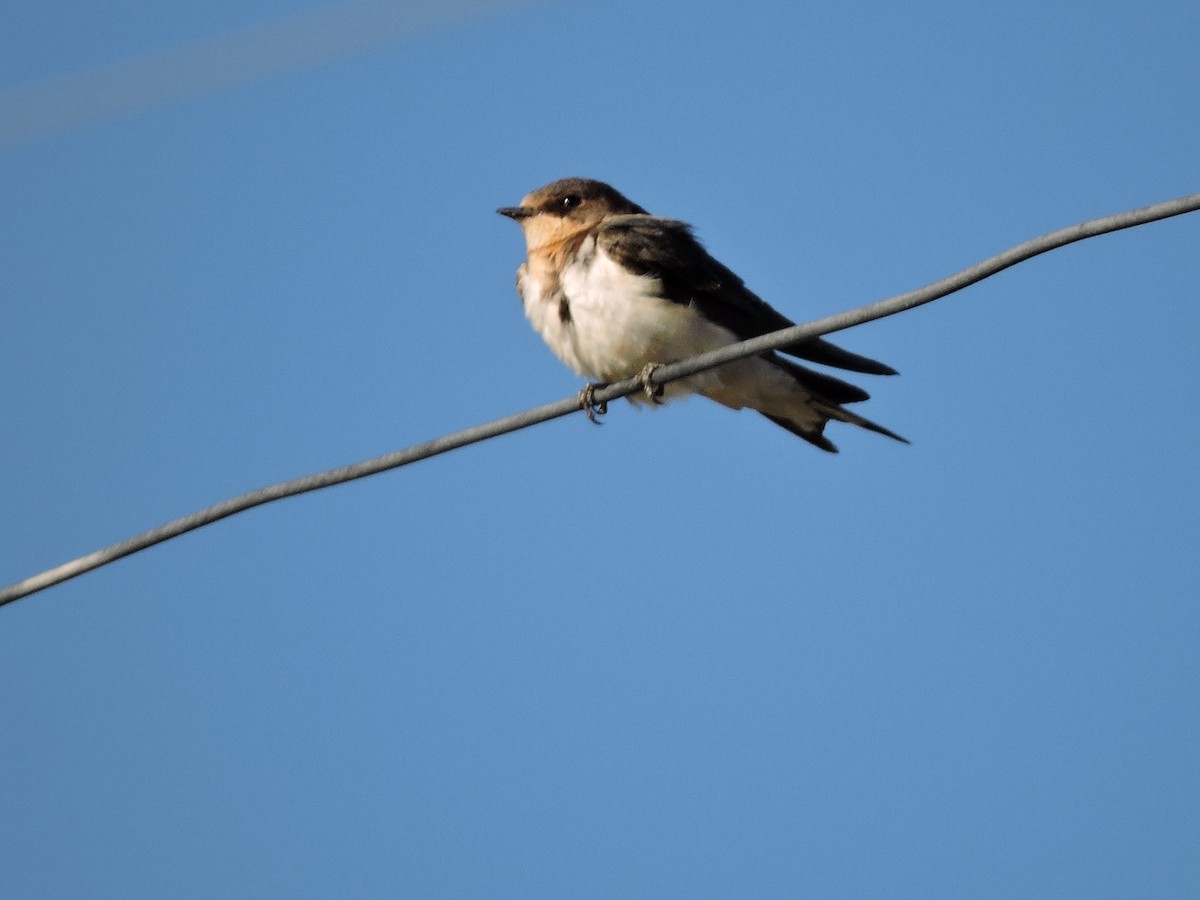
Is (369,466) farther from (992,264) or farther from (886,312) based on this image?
(992,264)

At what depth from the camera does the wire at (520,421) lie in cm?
382

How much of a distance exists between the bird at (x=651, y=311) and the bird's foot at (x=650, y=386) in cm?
2

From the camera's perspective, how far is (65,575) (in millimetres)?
4250

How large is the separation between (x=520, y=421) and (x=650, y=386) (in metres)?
1.59

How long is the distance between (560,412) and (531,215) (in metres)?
2.86

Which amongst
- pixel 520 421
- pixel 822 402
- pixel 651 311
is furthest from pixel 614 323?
pixel 520 421

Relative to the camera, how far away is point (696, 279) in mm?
6699

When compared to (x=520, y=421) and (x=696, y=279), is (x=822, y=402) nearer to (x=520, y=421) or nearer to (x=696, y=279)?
(x=696, y=279)

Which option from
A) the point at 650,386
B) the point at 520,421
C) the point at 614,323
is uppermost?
the point at 614,323

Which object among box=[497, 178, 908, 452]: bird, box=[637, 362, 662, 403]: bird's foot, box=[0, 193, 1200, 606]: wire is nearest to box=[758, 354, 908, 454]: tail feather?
box=[497, 178, 908, 452]: bird

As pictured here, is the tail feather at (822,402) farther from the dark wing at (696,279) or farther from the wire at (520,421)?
the wire at (520,421)

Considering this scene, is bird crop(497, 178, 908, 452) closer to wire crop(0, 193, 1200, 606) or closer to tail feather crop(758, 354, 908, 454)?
tail feather crop(758, 354, 908, 454)

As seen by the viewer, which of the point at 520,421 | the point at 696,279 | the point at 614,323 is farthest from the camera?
the point at 696,279

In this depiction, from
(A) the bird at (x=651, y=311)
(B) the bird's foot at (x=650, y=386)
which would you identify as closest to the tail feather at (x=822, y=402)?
(A) the bird at (x=651, y=311)
